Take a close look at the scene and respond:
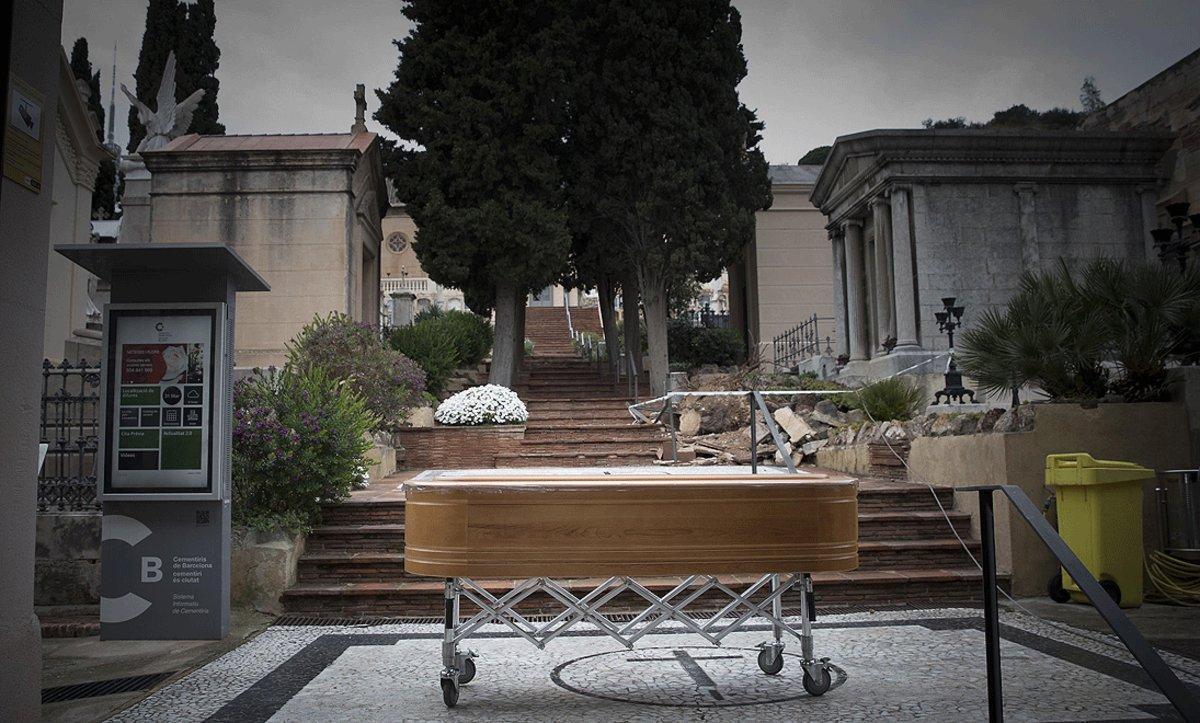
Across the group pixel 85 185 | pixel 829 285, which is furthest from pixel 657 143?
pixel 829 285

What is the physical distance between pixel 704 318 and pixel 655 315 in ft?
25.2

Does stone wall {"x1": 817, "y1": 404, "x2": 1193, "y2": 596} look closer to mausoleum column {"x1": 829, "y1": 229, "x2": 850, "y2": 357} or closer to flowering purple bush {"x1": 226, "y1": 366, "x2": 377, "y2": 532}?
flowering purple bush {"x1": 226, "y1": 366, "x2": 377, "y2": 532}

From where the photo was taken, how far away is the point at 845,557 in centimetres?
416

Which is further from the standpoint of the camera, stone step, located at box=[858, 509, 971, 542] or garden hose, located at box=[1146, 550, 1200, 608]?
stone step, located at box=[858, 509, 971, 542]

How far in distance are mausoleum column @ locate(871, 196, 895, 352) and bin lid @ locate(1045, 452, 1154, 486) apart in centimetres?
1001

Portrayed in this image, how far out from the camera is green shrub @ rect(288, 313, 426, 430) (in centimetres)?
1162

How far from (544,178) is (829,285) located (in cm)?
1249

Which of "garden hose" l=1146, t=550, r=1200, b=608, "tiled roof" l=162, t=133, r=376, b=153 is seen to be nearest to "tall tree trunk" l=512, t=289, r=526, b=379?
"tiled roof" l=162, t=133, r=376, b=153

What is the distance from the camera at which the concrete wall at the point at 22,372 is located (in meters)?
3.61

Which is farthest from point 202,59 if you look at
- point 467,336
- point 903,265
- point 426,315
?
point 903,265

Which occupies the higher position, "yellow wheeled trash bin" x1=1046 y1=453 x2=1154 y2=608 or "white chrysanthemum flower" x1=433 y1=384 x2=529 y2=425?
"white chrysanthemum flower" x1=433 y1=384 x2=529 y2=425

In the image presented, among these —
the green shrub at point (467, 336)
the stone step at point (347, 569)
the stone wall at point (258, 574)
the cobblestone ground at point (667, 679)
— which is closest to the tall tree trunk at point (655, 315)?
the green shrub at point (467, 336)

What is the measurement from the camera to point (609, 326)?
21.2 m

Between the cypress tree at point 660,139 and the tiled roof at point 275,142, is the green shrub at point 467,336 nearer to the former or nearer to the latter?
the cypress tree at point 660,139
